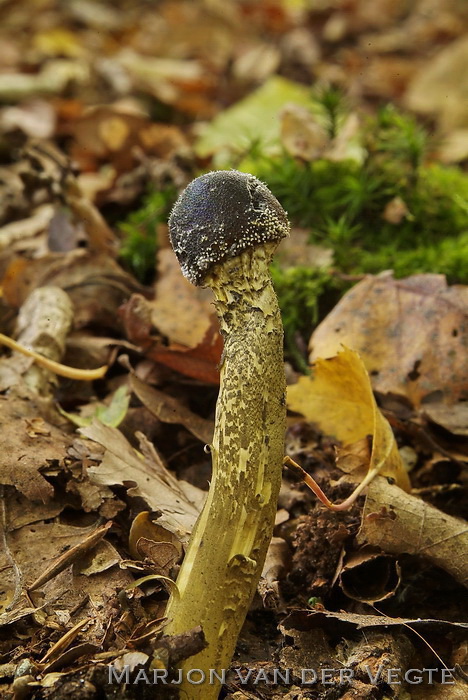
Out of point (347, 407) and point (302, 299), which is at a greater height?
point (302, 299)

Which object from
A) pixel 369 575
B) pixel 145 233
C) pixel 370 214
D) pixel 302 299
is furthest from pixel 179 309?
pixel 369 575

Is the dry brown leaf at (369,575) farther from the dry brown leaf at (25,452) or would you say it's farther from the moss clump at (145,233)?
the moss clump at (145,233)

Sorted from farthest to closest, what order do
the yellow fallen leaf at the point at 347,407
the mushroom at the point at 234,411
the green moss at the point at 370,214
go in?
the green moss at the point at 370,214 → the yellow fallen leaf at the point at 347,407 → the mushroom at the point at 234,411

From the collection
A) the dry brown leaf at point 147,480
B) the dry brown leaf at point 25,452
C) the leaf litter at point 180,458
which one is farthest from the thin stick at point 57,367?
the dry brown leaf at point 147,480

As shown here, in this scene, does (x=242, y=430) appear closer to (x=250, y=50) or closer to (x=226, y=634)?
(x=226, y=634)

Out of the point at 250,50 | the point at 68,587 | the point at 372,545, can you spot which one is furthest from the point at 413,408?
the point at 250,50

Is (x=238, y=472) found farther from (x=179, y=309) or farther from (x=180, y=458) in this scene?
(x=179, y=309)
